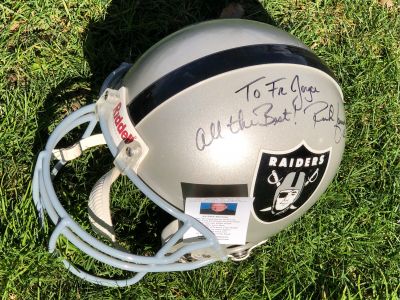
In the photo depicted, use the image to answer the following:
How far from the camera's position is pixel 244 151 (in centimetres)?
190

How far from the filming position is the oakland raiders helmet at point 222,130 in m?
1.89

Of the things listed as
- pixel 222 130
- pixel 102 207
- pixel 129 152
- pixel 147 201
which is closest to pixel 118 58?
pixel 147 201

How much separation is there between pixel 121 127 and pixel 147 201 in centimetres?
64

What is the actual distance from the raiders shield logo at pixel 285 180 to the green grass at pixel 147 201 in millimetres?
490

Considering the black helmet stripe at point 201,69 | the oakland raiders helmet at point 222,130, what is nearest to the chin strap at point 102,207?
the oakland raiders helmet at point 222,130

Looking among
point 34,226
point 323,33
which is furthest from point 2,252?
point 323,33

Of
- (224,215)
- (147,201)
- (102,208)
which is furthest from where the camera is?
(147,201)

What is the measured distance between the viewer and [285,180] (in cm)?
197

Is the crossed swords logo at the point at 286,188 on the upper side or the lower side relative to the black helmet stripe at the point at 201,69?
lower

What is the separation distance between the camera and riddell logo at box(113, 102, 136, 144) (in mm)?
1949
